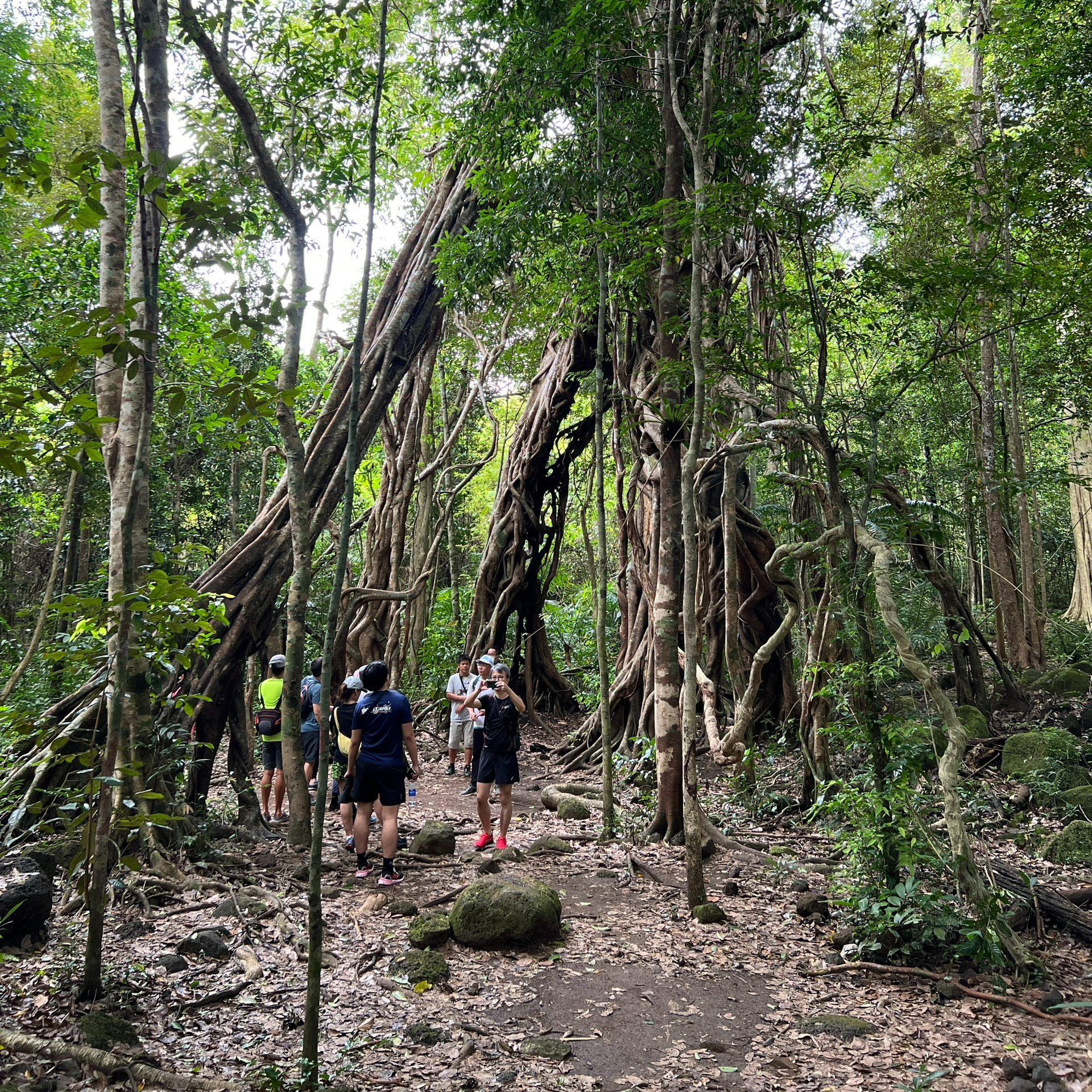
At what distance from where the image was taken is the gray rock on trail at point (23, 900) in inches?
132

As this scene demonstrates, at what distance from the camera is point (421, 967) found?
144 inches

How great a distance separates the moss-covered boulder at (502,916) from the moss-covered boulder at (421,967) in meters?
0.26

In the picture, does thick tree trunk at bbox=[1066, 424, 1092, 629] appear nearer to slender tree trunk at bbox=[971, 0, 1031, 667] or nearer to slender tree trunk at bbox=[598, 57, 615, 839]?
slender tree trunk at bbox=[971, 0, 1031, 667]

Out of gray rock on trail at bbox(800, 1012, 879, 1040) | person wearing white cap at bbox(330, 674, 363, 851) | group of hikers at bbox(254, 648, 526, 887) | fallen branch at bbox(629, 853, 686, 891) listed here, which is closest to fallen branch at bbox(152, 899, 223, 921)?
group of hikers at bbox(254, 648, 526, 887)

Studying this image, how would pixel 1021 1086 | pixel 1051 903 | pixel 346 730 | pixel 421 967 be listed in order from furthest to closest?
1. pixel 346 730
2. pixel 1051 903
3. pixel 421 967
4. pixel 1021 1086

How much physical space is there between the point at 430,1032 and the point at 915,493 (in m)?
9.02

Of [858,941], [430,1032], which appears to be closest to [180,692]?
[430,1032]

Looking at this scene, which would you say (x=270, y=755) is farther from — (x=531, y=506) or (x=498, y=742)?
(x=531, y=506)

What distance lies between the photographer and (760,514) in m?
9.32

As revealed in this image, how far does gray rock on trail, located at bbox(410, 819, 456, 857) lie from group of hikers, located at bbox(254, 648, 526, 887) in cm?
22

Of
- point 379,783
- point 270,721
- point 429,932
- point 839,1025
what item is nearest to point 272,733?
point 270,721

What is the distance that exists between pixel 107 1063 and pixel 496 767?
10.4 ft

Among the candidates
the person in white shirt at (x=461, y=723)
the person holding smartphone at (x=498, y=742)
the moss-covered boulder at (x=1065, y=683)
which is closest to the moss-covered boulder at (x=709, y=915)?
the person holding smartphone at (x=498, y=742)

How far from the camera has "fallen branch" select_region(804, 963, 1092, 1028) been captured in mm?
3076
